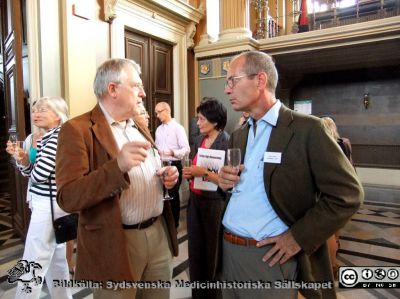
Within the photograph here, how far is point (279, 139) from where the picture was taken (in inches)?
51.2

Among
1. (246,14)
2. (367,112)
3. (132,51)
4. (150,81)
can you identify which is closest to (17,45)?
(132,51)

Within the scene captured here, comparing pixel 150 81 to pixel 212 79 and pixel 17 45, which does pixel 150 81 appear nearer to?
pixel 212 79

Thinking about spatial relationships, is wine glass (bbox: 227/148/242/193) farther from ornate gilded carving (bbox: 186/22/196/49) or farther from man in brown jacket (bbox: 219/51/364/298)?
ornate gilded carving (bbox: 186/22/196/49)

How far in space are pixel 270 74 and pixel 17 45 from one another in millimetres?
3334

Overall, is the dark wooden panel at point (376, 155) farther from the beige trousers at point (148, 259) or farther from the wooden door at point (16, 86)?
the wooden door at point (16, 86)

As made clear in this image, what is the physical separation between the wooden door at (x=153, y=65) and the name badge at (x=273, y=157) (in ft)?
13.8

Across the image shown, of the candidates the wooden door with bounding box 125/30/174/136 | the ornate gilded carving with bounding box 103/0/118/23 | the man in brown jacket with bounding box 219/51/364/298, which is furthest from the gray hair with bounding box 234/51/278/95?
the wooden door with bounding box 125/30/174/136

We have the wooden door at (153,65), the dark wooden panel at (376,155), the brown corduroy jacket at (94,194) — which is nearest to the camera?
the brown corduroy jacket at (94,194)

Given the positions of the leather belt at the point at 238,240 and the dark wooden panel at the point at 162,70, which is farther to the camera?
the dark wooden panel at the point at 162,70

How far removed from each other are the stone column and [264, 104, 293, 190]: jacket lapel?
16.4 ft

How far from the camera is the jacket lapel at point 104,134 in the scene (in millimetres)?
1279

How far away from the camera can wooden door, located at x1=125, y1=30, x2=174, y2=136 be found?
5.06 metres

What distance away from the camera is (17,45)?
3.49 meters

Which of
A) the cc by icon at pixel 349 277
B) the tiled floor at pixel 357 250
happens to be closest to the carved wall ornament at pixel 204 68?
the tiled floor at pixel 357 250
